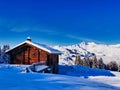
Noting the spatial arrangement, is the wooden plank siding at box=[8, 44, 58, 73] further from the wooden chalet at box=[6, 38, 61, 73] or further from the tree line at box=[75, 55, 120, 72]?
the tree line at box=[75, 55, 120, 72]

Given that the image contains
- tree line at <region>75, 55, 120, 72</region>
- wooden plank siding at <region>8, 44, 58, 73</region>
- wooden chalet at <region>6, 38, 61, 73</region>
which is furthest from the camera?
tree line at <region>75, 55, 120, 72</region>

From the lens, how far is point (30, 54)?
3800 centimetres

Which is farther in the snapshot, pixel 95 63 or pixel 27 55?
pixel 95 63

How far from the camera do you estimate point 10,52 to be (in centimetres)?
3831

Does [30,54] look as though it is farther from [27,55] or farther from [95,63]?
[95,63]

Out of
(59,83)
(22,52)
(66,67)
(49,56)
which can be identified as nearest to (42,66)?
(49,56)

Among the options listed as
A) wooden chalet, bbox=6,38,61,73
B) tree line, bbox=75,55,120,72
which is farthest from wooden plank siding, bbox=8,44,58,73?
tree line, bbox=75,55,120,72

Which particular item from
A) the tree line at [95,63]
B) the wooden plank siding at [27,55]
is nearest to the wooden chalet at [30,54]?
the wooden plank siding at [27,55]

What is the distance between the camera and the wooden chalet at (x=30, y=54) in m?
36.8

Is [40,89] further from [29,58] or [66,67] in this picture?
[66,67]

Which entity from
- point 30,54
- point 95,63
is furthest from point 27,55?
point 95,63

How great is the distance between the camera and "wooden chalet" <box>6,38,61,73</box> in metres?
36.8

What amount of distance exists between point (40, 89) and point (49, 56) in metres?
26.6

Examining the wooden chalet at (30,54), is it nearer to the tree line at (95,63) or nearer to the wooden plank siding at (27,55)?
the wooden plank siding at (27,55)
